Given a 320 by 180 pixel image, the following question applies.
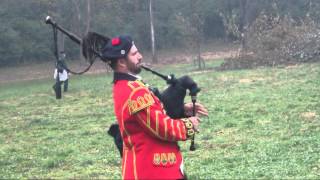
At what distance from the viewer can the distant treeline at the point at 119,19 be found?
1535 inches

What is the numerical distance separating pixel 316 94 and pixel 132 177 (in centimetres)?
1081

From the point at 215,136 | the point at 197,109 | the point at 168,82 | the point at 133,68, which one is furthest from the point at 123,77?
the point at 215,136

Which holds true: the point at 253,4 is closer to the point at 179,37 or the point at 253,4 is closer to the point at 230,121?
the point at 179,37

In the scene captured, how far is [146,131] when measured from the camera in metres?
3.81

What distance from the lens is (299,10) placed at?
45.2 metres

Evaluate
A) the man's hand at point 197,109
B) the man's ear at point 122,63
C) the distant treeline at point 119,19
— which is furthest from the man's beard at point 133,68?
the distant treeline at point 119,19

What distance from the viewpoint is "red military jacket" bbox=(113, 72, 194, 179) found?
3.76 metres

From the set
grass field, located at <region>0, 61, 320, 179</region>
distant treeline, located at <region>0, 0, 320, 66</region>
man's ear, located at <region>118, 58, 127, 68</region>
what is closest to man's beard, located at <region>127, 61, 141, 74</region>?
man's ear, located at <region>118, 58, 127, 68</region>

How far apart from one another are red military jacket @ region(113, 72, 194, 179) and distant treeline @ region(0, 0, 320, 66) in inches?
1146

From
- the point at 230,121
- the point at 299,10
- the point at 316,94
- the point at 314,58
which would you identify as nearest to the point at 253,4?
the point at 299,10

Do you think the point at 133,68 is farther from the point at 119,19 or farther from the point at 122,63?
the point at 119,19

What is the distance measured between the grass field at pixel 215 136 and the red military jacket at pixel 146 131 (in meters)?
3.49

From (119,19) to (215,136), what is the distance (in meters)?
34.5

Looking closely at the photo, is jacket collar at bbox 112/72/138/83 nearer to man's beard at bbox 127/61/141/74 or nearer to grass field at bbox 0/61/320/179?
man's beard at bbox 127/61/141/74
